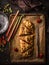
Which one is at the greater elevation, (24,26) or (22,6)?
(22,6)

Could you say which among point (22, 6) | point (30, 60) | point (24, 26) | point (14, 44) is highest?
point (22, 6)

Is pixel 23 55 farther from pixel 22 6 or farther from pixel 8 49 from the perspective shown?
pixel 22 6

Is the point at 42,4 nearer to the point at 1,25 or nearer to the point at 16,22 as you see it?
the point at 16,22

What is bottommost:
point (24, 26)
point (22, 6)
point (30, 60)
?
point (30, 60)

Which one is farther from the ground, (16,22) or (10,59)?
(16,22)

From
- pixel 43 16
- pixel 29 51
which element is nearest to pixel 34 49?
pixel 29 51

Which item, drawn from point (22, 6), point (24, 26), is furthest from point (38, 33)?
point (22, 6)

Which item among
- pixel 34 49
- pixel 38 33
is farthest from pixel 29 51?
pixel 38 33
